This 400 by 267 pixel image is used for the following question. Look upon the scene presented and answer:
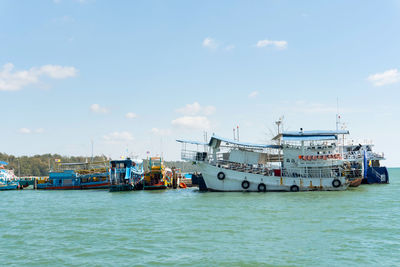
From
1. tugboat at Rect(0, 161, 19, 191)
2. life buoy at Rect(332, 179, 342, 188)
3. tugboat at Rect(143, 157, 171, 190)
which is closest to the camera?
life buoy at Rect(332, 179, 342, 188)

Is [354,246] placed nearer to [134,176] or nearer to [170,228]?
[170,228]

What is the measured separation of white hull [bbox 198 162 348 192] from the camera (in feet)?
129

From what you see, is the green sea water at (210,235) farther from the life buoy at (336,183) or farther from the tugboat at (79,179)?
the tugboat at (79,179)

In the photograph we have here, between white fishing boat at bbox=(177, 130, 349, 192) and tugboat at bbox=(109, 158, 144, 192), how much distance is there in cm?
1315

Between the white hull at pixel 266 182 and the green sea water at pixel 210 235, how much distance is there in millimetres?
8637

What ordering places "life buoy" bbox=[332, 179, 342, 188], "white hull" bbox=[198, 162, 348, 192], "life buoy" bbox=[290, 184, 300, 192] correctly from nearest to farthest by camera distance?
"life buoy" bbox=[290, 184, 300, 192]
"white hull" bbox=[198, 162, 348, 192]
"life buoy" bbox=[332, 179, 342, 188]

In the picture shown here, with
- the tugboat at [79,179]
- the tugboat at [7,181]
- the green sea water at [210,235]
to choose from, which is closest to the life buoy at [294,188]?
the green sea water at [210,235]

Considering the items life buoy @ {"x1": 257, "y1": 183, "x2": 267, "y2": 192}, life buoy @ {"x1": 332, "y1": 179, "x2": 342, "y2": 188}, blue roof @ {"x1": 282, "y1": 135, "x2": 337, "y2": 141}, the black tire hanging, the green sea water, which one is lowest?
the green sea water

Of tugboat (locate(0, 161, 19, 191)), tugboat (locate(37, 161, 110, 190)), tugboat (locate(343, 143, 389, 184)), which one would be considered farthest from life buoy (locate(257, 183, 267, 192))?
tugboat (locate(0, 161, 19, 191))

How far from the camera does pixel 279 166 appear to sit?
40.6 metres

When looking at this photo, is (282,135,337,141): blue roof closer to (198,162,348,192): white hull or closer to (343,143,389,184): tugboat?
(198,162,348,192): white hull

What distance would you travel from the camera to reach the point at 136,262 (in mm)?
14852

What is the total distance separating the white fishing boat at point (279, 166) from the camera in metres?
39.6

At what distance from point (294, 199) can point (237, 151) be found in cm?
1006
